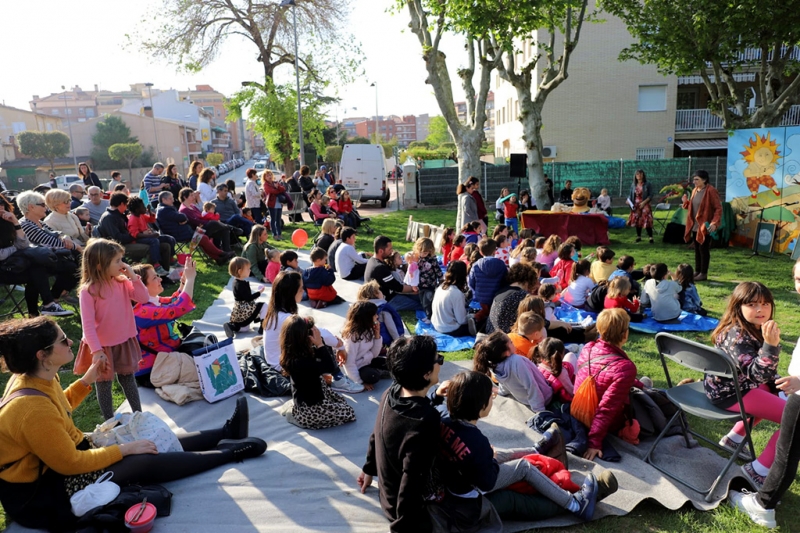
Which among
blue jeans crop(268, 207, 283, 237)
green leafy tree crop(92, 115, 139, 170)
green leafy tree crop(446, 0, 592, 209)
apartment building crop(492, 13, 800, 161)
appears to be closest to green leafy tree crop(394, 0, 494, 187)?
green leafy tree crop(446, 0, 592, 209)

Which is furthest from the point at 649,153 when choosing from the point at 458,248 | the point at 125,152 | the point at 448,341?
the point at 125,152

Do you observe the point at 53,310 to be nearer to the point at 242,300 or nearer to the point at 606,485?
the point at 242,300

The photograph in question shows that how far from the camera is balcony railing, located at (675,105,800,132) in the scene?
2930 cm

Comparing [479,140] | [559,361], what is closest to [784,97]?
[479,140]

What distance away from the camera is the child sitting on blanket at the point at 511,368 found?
183 inches

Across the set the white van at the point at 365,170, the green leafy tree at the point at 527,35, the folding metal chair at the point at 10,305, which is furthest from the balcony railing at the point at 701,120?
the folding metal chair at the point at 10,305

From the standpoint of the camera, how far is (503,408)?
16.7 ft

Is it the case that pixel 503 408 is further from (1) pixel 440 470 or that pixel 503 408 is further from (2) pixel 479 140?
(2) pixel 479 140

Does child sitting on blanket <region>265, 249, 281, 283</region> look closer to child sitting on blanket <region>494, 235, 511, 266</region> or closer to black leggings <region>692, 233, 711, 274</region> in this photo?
child sitting on blanket <region>494, 235, 511, 266</region>

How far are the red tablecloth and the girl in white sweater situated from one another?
8.71m

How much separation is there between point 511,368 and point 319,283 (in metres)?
4.42

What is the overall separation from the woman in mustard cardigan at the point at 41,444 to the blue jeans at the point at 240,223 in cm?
953

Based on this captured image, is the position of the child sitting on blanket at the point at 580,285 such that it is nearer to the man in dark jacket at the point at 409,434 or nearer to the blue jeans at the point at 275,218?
the man in dark jacket at the point at 409,434

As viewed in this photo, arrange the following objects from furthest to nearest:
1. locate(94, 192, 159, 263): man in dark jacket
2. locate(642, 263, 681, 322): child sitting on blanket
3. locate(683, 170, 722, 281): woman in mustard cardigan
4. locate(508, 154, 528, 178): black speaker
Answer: locate(508, 154, 528, 178): black speaker, locate(683, 170, 722, 281): woman in mustard cardigan, locate(94, 192, 159, 263): man in dark jacket, locate(642, 263, 681, 322): child sitting on blanket
